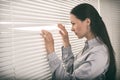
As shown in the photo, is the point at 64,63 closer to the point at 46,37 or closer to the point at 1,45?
the point at 46,37

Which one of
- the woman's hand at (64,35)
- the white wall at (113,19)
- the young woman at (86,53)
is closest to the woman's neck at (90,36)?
the young woman at (86,53)

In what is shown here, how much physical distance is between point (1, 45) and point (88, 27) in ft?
1.99

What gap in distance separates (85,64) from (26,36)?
0.41 m

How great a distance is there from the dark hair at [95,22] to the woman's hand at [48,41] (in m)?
0.23

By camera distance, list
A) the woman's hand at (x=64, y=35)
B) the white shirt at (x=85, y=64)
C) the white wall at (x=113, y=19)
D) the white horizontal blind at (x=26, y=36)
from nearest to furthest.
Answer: the white horizontal blind at (x=26, y=36), the white shirt at (x=85, y=64), the woman's hand at (x=64, y=35), the white wall at (x=113, y=19)

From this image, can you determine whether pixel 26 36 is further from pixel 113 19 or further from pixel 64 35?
pixel 113 19

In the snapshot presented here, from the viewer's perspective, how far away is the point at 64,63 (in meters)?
1.38

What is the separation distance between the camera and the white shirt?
1235 millimetres

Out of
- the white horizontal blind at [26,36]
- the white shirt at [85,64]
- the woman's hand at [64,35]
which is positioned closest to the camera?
the white horizontal blind at [26,36]

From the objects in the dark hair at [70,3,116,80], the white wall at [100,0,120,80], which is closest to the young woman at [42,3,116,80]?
the dark hair at [70,3,116,80]

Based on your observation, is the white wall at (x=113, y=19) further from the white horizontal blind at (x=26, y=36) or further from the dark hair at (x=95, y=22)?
the white horizontal blind at (x=26, y=36)

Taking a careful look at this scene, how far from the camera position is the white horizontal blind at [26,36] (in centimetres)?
107

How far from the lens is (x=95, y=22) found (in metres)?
1.33

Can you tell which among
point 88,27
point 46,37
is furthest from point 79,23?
point 46,37
